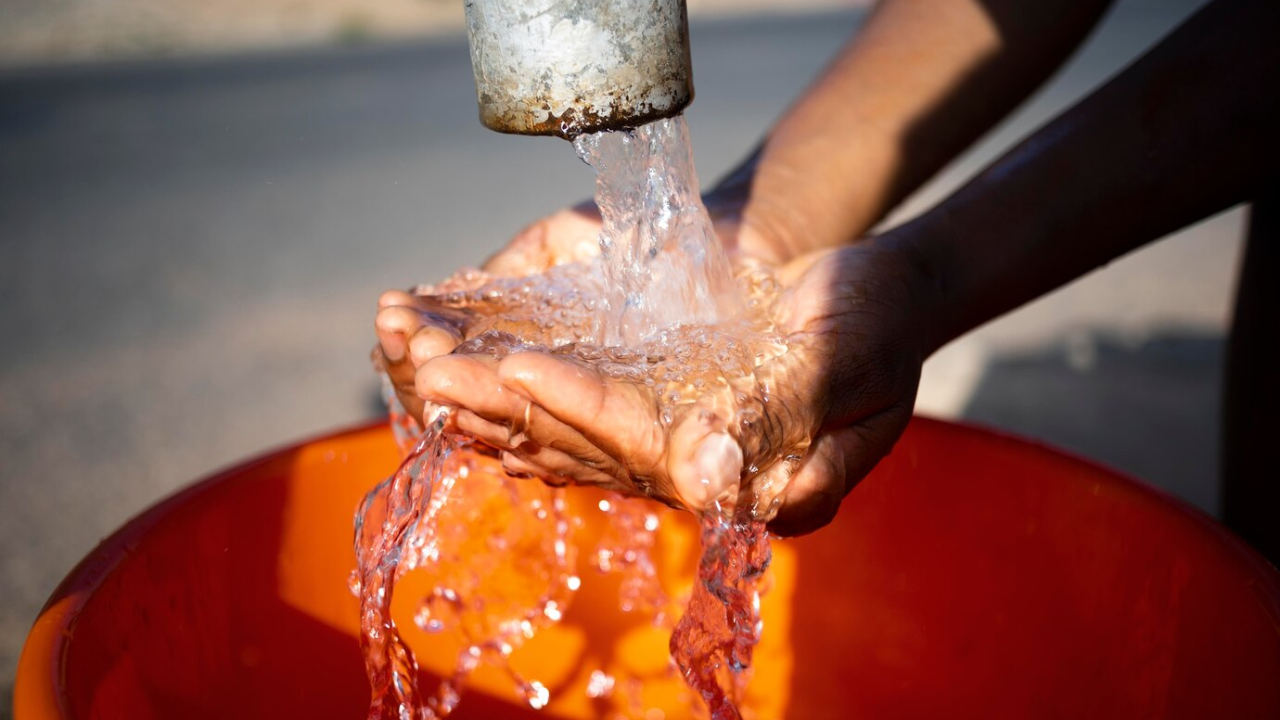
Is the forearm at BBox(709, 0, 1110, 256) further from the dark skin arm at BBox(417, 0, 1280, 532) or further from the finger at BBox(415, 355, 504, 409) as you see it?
the finger at BBox(415, 355, 504, 409)

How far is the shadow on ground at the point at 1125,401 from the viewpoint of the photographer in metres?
2.36

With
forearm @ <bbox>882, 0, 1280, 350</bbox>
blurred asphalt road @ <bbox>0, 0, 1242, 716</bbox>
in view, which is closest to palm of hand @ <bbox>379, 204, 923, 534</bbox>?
forearm @ <bbox>882, 0, 1280, 350</bbox>

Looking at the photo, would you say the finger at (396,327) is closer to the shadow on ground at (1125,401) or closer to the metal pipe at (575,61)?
the metal pipe at (575,61)

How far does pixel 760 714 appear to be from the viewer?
134cm

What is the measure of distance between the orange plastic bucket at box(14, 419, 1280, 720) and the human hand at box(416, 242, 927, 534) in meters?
0.22

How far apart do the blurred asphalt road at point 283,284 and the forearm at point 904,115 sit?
1186 mm

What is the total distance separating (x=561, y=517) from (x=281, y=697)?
0.37m

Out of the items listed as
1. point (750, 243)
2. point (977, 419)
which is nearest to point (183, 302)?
point (977, 419)

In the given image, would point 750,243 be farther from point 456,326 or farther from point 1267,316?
point 1267,316

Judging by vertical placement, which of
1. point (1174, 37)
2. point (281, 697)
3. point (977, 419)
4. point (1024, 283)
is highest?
point (1174, 37)

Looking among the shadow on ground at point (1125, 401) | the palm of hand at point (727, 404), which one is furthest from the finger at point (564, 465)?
the shadow on ground at point (1125, 401)

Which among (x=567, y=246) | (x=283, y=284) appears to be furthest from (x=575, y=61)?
(x=283, y=284)

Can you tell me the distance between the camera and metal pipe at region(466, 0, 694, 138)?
2.58 ft

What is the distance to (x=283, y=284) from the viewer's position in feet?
12.1
